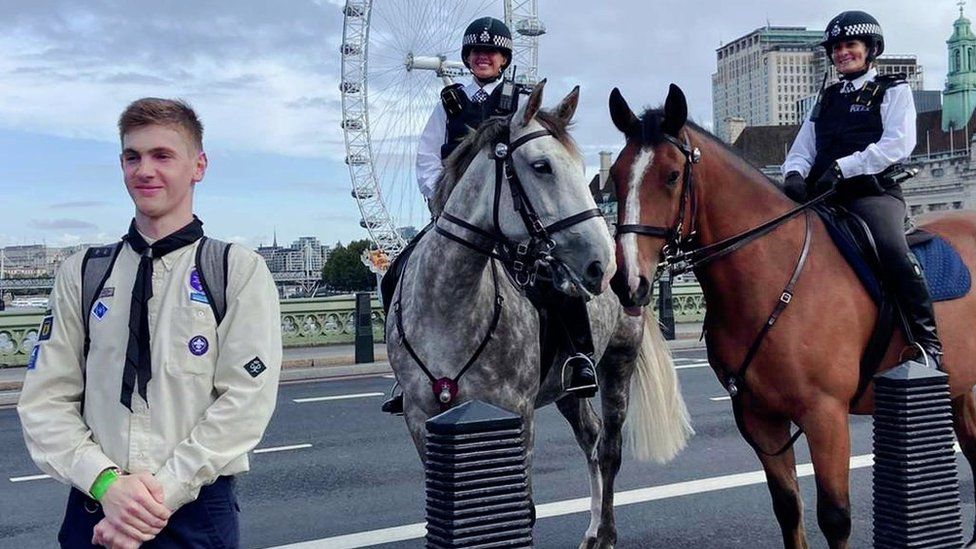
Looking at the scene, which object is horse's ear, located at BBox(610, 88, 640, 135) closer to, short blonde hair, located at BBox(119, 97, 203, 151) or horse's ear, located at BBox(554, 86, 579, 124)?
horse's ear, located at BBox(554, 86, 579, 124)

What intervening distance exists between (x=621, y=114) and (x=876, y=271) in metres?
1.54

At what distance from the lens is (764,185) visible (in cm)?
468

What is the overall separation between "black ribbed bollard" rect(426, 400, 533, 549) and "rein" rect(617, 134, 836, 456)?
71.6 inches

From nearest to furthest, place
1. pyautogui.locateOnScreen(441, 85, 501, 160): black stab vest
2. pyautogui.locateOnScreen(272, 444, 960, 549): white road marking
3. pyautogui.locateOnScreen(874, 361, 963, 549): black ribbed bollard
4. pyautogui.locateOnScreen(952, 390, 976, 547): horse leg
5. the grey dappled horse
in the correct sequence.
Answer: pyautogui.locateOnScreen(874, 361, 963, 549): black ribbed bollard → the grey dappled horse → pyautogui.locateOnScreen(441, 85, 501, 160): black stab vest → pyautogui.locateOnScreen(952, 390, 976, 547): horse leg → pyautogui.locateOnScreen(272, 444, 960, 549): white road marking

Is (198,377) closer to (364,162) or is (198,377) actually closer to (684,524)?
(684,524)

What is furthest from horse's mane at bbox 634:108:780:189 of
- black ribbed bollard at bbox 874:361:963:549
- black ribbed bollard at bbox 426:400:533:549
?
black ribbed bollard at bbox 426:400:533:549

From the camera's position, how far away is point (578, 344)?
4699mm

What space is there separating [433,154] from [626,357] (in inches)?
79.9

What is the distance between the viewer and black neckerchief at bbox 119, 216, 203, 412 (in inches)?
96.7

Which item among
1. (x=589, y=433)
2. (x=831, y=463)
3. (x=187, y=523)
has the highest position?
(x=187, y=523)

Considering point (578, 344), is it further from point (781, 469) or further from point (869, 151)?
point (869, 151)

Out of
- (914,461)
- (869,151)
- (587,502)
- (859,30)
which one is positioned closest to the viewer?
(914,461)

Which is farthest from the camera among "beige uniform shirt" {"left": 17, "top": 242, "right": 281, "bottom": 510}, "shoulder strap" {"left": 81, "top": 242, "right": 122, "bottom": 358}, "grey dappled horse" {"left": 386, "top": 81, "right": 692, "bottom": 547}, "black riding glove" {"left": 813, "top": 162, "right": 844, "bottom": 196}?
"black riding glove" {"left": 813, "top": 162, "right": 844, "bottom": 196}

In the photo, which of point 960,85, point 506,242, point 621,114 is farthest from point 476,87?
point 960,85
